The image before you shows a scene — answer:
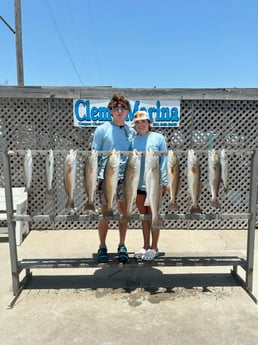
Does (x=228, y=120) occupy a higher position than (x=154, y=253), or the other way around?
(x=228, y=120)

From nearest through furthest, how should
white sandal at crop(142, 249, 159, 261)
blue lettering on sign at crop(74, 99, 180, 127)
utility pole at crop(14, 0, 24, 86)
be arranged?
white sandal at crop(142, 249, 159, 261), blue lettering on sign at crop(74, 99, 180, 127), utility pole at crop(14, 0, 24, 86)

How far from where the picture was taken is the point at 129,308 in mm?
3209

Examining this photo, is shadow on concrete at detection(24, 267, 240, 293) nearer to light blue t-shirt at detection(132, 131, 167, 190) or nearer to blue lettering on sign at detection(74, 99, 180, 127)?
light blue t-shirt at detection(132, 131, 167, 190)

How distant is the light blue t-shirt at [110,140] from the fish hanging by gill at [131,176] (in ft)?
1.25

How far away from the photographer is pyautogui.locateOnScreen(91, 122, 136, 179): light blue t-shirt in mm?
3564

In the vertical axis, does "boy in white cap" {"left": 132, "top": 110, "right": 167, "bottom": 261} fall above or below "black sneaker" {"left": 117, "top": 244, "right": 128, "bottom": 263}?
above

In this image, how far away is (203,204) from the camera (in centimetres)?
590

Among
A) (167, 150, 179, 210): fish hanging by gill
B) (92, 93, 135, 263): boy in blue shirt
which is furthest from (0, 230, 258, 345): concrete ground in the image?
(167, 150, 179, 210): fish hanging by gill

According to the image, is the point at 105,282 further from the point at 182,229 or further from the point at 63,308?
the point at 182,229

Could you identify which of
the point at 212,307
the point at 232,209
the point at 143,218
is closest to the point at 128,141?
the point at 143,218

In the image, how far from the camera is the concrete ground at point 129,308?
2787mm

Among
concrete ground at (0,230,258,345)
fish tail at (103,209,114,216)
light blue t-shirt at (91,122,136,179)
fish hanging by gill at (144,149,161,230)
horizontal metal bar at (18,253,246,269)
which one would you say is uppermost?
light blue t-shirt at (91,122,136,179)

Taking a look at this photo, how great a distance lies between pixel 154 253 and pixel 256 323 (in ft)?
4.00

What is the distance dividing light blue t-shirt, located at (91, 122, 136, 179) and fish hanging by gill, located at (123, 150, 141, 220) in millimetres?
382
